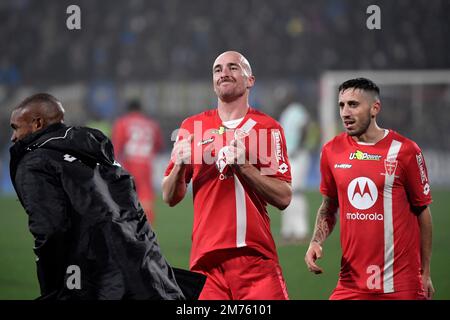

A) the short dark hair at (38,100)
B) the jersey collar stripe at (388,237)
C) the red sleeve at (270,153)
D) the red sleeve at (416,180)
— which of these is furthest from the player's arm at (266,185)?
the short dark hair at (38,100)

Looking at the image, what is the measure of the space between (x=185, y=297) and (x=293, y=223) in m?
6.92

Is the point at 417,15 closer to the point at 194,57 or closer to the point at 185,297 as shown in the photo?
the point at 194,57

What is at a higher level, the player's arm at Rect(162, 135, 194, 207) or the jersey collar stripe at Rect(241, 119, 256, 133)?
the jersey collar stripe at Rect(241, 119, 256, 133)

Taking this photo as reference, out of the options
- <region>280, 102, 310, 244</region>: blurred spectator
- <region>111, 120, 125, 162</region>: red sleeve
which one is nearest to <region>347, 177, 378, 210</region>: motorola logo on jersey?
<region>280, 102, 310, 244</region>: blurred spectator

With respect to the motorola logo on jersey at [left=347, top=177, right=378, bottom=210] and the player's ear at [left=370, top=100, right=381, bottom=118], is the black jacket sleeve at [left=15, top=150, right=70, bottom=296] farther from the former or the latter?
the player's ear at [left=370, top=100, right=381, bottom=118]

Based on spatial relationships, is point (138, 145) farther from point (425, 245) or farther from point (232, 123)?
point (425, 245)

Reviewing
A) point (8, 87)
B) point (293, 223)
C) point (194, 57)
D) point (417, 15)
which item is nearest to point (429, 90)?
point (417, 15)

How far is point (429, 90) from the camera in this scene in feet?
60.6

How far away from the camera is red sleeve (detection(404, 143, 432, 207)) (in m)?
4.50

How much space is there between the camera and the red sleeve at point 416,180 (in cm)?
450

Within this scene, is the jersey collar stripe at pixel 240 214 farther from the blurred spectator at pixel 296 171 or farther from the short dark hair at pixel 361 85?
the blurred spectator at pixel 296 171

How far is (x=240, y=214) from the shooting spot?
447 centimetres

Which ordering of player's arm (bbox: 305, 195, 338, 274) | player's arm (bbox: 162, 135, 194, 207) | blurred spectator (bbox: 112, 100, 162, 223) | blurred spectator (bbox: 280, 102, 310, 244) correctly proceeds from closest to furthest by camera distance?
player's arm (bbox: 162, 135, 194, 207) → player's arm (bbox: 305, 195, 338, 274) → blurred spectator (bbox: 280, 102, 310, 244) → blurred spectator (bbox: 112, 100, 162, 223)
